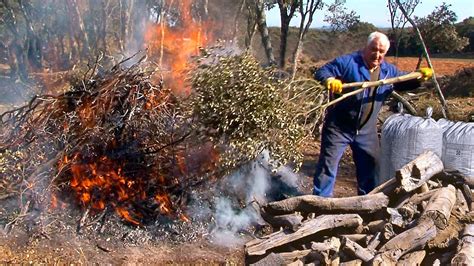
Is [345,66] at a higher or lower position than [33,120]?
higher

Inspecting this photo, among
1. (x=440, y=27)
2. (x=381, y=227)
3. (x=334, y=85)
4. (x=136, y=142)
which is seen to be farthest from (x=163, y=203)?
(x=440, y=27)

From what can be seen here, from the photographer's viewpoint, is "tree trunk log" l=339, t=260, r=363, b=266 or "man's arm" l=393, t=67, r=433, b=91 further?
"man's arm" l=393, t=67, r=433, b=91

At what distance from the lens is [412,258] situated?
4.48m

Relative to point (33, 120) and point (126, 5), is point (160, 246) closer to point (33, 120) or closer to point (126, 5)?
point (33, 120)

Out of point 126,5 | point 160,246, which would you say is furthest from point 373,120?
point 126,5

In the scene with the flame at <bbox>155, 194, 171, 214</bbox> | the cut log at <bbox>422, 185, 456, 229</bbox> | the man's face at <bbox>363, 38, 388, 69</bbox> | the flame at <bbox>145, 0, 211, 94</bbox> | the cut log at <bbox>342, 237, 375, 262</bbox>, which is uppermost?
the man's face at <bbox>363, 38, 388, 69</bbox>

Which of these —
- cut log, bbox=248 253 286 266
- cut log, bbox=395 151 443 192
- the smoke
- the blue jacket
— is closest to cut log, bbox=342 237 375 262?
cut log, bbox=248 253 286 266

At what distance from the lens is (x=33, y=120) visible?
20.2 feet

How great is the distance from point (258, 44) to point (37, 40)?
942 cm

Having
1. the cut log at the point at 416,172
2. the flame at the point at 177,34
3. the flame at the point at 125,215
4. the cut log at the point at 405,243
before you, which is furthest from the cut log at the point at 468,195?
the flame at the point at 177,34

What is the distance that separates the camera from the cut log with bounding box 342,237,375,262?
4.43 metres

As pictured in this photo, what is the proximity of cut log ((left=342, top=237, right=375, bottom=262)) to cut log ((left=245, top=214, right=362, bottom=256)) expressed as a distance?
1.13ft

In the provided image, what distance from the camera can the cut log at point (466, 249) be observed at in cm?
416

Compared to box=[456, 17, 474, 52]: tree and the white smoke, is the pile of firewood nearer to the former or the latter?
the white smoke
